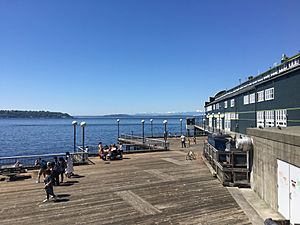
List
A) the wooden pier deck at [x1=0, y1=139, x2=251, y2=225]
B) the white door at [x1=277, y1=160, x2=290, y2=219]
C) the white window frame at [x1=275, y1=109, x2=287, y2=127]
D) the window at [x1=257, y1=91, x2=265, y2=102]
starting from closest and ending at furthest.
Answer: the white door at [x1=277, y1=160, x2=290, y2=219] < the wooden pier deck at [x1=0, y1=139, x2=251, y2=225] < the white window frame at [x1=275, y1=109, x2=287, y2=127] < the window at [x1=257, y1=91, x2=265, y2=102]

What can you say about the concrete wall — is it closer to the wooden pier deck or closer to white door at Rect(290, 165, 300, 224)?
white door at Rect(290, 165, 300, 224)

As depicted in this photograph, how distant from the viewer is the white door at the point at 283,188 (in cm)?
857

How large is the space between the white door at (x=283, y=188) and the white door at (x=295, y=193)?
9.8 inches

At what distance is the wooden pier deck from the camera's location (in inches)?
373

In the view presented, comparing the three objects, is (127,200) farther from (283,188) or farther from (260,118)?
(260,118)

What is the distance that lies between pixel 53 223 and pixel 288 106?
20.5m

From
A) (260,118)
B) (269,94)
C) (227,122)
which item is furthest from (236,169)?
(227,122)

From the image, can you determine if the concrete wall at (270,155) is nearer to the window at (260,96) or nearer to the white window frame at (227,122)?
the window at (260,96)

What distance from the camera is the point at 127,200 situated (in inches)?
455

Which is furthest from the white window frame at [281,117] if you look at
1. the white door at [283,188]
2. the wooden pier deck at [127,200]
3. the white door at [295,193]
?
the white door at [295,193]

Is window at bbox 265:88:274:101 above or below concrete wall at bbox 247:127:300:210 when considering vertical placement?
above

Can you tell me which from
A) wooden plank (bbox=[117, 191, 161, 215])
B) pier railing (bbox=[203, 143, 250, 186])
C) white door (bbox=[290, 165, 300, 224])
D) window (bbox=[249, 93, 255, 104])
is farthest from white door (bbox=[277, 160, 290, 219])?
window (bbox=[249, 93, 255, 104])

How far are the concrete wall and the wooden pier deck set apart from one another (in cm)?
123

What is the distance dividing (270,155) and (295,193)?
6.86ft
